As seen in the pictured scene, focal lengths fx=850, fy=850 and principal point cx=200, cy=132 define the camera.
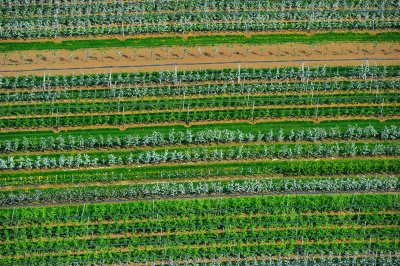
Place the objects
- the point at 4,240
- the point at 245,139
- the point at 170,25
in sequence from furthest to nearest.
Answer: the point at 170,25 < the point at 245,139 < the point at 4,240

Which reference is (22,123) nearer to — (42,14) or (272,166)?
(42,14)

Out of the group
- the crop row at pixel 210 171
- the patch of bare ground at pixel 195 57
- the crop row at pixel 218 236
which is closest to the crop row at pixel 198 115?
the crop row at pixel 210 171

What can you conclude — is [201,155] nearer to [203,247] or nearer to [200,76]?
[200,76]

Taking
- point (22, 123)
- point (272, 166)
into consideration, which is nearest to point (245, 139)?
point (272, 166)

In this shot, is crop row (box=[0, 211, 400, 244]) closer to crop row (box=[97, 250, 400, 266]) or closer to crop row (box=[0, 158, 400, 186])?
A: crop row (box=[97, 250, 400, 266])

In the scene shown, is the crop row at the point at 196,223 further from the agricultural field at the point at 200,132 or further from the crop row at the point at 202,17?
the crop row at the point at 202,17
